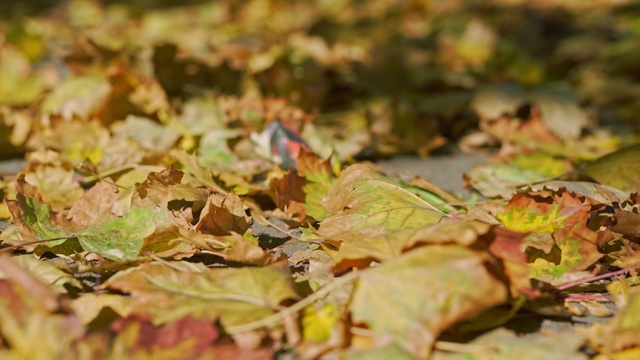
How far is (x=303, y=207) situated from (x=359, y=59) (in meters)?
1.46

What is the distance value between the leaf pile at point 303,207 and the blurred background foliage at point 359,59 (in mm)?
12

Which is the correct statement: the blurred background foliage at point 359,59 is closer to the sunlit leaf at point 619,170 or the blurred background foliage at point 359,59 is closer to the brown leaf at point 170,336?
the sunlit leaf at point 619,170

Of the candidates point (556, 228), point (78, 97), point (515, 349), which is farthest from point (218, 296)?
point (78, 97)

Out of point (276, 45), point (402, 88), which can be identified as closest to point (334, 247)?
point (402, 88)

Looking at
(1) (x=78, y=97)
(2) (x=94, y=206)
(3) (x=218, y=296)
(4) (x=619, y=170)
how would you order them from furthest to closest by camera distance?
1. (1) (x=78, y=97)
2. (4) (x=619, y=170)
3. (2) (x=94, y=206)
4. (3) (x=218, y=296)

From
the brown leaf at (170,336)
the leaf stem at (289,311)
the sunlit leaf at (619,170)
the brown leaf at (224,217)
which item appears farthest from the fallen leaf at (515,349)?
the sunlit leaf at (619,170)

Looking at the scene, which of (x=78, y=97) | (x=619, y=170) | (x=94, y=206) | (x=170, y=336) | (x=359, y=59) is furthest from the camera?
(x=359, y=59)

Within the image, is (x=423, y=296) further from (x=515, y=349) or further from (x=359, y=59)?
(x=359, y=59)

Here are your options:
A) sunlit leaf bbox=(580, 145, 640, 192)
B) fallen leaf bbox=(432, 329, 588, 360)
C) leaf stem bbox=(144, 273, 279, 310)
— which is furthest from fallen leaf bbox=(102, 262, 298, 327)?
sunlit leaf bbox=(580, 145, 640, 192)

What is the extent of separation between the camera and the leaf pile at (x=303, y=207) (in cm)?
80

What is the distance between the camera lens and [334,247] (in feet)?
3.60

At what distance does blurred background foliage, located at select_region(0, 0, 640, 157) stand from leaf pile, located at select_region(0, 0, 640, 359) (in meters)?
0.01

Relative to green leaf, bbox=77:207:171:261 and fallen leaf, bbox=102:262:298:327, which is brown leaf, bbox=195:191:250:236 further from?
fallen leaf, bbox=102:262:298:327

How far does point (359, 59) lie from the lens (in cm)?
261
